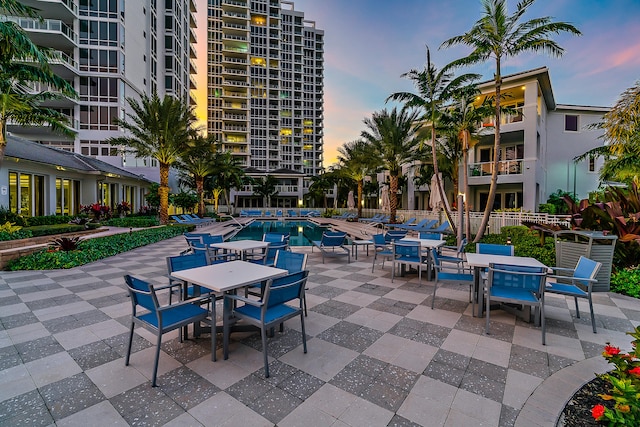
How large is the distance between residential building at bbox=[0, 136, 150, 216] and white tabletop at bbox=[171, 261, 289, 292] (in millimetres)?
13369

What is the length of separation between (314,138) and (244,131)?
2066 centimetres

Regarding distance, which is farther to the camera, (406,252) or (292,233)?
(292,233)

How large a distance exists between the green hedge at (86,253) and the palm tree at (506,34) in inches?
565

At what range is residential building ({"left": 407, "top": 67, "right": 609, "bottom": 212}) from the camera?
17266 mm

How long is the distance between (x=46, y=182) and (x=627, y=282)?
23.8m

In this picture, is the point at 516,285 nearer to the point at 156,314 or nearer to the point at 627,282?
the point at 627,282

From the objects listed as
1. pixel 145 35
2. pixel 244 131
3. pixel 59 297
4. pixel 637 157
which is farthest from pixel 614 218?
pixel 244 131

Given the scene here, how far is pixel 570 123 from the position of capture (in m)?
22.8

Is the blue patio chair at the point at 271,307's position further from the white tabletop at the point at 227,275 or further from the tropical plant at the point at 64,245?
the tropical plant at the point at 64,245

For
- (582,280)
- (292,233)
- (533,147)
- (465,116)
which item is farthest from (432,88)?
(292,233)

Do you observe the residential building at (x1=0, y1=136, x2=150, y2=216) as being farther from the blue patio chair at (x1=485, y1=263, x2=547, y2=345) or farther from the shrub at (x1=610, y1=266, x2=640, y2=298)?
the shrub at (x1=610, y1=266, x2=640, y2=298)

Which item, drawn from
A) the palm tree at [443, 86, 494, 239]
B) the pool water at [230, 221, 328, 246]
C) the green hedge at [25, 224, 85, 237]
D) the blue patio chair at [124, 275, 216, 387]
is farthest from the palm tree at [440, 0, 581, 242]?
the green hedge at [25, 224, 85, 237]

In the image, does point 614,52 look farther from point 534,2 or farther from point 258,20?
point 258,20

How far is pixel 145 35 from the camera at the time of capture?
3030cm
